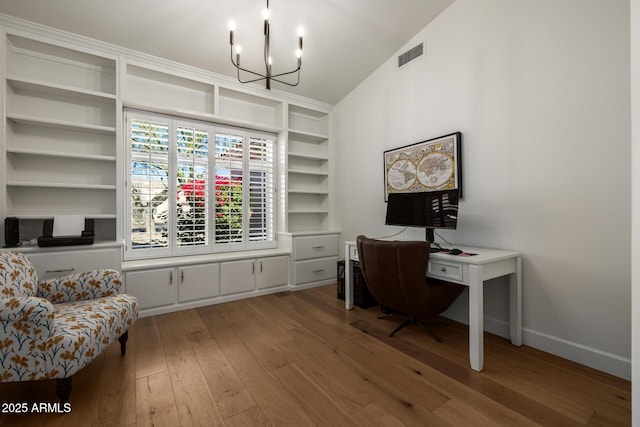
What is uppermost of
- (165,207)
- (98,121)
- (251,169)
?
(98,121)

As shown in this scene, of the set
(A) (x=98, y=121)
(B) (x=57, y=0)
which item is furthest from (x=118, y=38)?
(A) (x=98, y=121)

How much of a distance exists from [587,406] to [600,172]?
1431 millimetres

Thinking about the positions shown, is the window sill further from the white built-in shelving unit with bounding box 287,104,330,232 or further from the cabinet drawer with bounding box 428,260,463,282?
the cabinet drawer with bounding box 428,260,463,282

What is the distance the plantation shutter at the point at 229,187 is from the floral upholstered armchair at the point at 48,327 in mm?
1656

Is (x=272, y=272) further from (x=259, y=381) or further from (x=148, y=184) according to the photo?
(x=259, y=381)

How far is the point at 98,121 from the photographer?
9.69 ft

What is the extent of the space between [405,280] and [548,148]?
1460 millimetres

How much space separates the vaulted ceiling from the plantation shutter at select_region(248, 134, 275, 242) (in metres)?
0.95

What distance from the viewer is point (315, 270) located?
13.0ft

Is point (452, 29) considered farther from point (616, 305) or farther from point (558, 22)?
point (616, 305)

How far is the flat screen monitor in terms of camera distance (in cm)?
231

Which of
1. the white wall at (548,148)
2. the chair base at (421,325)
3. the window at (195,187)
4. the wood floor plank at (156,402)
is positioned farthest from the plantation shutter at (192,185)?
the white wall at (548,148)

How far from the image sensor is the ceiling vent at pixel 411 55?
3064 mm

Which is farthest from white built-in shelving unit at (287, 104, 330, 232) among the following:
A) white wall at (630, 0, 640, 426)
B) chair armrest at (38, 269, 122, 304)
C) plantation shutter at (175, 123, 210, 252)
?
white wall at (630, 0, 640, 426)
